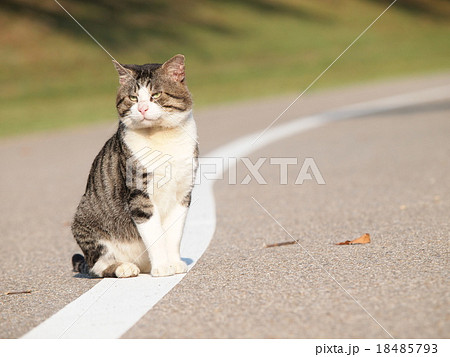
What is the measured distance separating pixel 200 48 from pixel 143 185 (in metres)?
27.8

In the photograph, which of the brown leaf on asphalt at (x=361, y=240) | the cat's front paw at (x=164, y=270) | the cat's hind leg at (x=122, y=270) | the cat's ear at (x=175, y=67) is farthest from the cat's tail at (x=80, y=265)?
the brown leaf on asphalt at (x=361, y=240)

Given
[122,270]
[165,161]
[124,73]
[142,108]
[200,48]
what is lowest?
[122,270]

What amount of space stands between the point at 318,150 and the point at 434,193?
12.3 ft

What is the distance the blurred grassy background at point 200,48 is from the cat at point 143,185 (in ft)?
38.9

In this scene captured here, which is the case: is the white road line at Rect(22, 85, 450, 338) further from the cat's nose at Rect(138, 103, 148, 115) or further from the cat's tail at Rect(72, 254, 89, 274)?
the cat's nose at Rect(138, 103, 148, 115)

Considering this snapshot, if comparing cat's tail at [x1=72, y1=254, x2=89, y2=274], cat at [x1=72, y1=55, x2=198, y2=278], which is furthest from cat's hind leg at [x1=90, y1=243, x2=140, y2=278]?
cat's tail at [x1=72, y1=254, x2=89, y2=274]

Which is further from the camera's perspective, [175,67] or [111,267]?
[175,67]

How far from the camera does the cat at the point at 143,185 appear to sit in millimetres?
4965

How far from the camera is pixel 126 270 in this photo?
496 centimetres

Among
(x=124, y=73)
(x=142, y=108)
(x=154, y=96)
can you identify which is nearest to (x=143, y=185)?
(x=142, y=108)

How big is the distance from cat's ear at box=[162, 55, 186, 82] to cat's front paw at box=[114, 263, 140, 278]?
1.39m

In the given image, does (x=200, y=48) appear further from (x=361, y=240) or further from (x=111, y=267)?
(x=111, y=267)

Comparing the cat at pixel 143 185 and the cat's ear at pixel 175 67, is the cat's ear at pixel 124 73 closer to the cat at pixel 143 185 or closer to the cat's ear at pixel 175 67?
the cat at pixel 143 185
